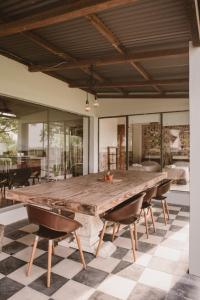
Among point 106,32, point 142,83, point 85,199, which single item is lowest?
point 85,199

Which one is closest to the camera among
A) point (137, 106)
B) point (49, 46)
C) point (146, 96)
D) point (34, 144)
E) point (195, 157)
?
point (195, 157)

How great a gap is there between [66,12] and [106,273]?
2.84 m

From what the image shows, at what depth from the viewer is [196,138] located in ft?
8.75

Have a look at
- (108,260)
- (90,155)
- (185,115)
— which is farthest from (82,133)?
(108,260)

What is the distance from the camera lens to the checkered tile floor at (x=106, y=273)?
7.60 ft

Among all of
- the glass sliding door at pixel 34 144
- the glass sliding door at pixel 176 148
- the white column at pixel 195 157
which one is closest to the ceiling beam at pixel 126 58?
the white column at pixel 195 157

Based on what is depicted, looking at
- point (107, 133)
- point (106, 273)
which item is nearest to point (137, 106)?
point (107, 133)

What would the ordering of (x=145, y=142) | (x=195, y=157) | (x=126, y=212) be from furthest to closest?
(x=145, y=142)
(x=126, y=212)
(x=195, y=157)

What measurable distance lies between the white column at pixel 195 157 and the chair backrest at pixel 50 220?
1.37 m

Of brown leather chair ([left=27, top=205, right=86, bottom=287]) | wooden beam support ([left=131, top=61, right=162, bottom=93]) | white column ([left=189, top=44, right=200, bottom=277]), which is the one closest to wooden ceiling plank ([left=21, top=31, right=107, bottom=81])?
wooden beam support ([left=131, top=61, right=162, bottom=93])

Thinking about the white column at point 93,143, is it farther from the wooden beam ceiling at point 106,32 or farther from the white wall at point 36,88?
the wooden beam ceiling at point 106,32

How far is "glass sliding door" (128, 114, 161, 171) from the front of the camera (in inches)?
265

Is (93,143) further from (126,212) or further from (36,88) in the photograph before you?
(126,212)

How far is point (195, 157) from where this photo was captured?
266cm
